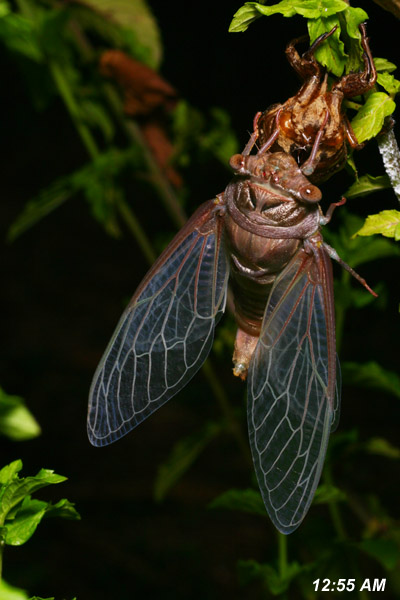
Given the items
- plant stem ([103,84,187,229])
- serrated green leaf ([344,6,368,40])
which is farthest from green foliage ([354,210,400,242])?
plant stem ([103,84,187,229])

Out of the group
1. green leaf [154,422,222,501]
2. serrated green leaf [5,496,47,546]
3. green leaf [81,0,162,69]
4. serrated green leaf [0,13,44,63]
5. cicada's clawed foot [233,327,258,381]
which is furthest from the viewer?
green leaf [81,0,162,69]

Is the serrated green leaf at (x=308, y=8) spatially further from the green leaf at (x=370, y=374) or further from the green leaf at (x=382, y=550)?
the green leaf at (x=382, y=550)

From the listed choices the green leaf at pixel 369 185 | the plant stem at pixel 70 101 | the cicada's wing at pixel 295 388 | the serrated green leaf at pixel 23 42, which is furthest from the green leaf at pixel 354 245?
the serrated green leaf at pixel 23 42

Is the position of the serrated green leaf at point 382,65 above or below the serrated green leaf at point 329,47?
below

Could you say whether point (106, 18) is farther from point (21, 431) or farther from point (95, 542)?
point (95, 542)

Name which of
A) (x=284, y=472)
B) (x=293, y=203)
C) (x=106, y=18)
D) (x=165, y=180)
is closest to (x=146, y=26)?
(x=106, y=18)

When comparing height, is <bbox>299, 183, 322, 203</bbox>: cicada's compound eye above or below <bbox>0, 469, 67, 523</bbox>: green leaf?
above

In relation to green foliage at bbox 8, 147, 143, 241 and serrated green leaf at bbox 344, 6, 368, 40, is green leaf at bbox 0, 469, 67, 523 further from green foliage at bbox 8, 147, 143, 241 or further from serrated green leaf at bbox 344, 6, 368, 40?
green foliage at bbox 8, 147, 143, 241
